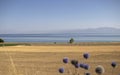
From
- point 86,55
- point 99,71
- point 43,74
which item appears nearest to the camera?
point 99,71

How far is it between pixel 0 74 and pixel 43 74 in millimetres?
1313

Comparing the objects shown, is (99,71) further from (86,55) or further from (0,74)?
(0,74)

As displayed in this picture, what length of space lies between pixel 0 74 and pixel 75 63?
678 cm

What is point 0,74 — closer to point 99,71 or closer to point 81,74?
point 81,74

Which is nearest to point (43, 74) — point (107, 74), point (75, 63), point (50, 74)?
point (50, 74)

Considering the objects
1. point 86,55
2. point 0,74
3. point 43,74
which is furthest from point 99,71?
point 0,74

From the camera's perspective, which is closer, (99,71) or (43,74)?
(99,71)

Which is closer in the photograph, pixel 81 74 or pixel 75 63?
pixel 75 63

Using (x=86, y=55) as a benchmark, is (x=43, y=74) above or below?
below

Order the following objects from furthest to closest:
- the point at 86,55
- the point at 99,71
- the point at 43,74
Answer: the point at 43,74 < the point at 86,55 < the point at 99,71

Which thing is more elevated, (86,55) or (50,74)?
(86,55)

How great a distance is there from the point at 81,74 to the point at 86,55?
6.68m

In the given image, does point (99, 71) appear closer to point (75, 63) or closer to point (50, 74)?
point (75, 63)

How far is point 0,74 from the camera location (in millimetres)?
9750
